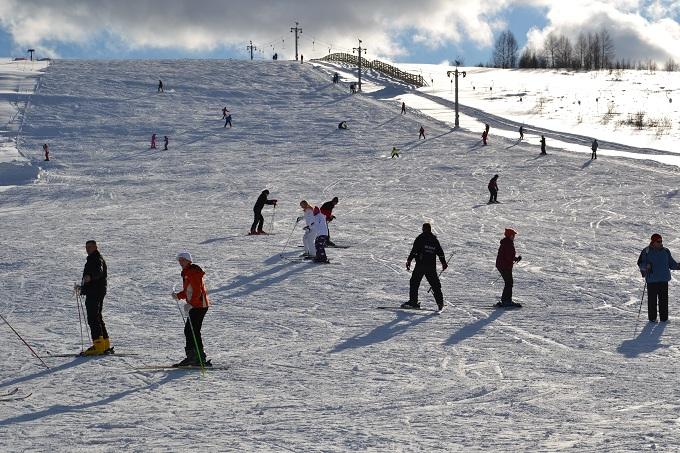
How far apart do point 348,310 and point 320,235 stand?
441cm

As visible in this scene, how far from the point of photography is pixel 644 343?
11547mm

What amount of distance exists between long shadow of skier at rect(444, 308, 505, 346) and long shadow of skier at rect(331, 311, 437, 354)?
65 cm

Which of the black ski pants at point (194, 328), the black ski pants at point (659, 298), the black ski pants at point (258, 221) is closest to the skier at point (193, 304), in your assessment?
the black ski pants at point (194, 328)

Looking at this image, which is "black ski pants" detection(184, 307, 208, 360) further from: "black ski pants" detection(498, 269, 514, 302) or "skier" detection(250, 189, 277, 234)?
"skier" detection(250, 189, 277, 234)

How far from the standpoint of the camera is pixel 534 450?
739 centimetres

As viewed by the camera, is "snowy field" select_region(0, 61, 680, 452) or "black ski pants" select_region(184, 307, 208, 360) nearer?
"snowy field" select_region(0, 61, 680, 452)

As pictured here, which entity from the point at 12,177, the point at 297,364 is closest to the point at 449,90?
the point at 12,177

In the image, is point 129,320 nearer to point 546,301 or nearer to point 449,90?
point 546,301

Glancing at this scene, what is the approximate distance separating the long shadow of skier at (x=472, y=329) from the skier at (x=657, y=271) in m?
1.94

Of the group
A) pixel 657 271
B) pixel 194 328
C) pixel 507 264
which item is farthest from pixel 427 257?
pixel 194 328

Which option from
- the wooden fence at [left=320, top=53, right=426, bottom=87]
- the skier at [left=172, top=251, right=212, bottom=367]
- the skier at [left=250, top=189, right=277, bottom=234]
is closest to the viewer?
the skier at [left=172, top=251, right=212, bottom=367]

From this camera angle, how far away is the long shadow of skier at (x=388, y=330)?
11484mm

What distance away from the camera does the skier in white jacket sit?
703 inches

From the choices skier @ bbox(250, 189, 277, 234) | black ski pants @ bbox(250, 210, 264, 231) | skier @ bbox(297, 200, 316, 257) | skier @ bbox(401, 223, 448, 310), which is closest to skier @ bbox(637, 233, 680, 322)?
skier @ bbox(401, 223, 448, 310)
